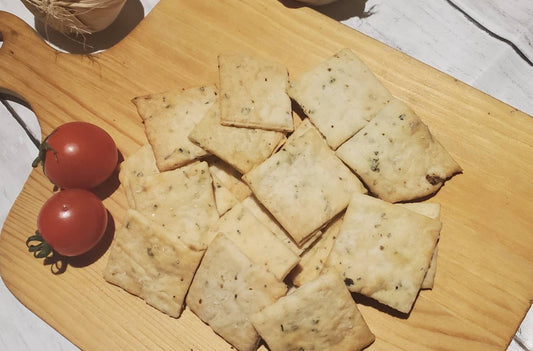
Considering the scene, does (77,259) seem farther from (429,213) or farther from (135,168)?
(429,213)

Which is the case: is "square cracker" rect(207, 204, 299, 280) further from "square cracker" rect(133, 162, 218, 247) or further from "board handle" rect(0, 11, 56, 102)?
"board handle" rect(0, 11, 56, 102)

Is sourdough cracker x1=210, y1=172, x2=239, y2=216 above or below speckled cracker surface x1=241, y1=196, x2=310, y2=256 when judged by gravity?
below

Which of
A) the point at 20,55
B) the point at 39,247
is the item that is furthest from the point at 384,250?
the point at 20,55

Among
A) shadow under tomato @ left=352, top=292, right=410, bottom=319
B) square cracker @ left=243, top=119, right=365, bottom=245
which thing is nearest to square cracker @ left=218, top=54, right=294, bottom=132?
square cracker @ left=243, top=119, right=365, bottom=245

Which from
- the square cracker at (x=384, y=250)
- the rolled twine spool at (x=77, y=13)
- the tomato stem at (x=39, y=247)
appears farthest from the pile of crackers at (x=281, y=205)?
the rolled twine spool at (x=77, y=13)

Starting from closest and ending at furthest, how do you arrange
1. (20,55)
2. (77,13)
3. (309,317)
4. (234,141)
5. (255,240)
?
(309,317), (255,240), (234,141), (77,13), (20,55)

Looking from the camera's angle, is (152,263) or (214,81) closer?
(152,263)

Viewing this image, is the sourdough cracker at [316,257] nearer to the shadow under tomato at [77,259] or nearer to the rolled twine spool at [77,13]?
the shadow under tomato at [77,259]
